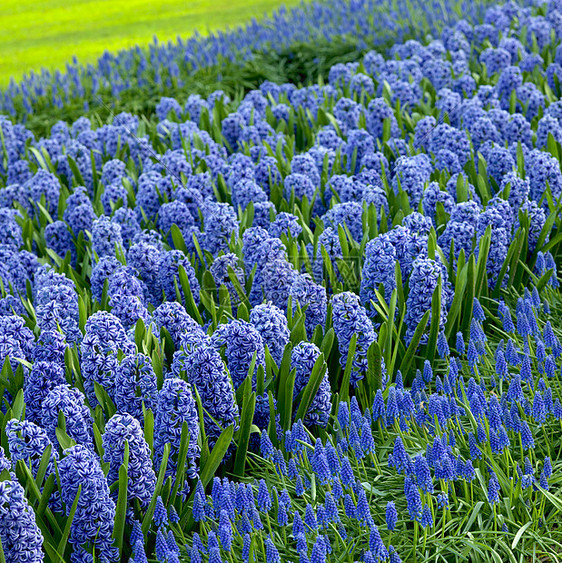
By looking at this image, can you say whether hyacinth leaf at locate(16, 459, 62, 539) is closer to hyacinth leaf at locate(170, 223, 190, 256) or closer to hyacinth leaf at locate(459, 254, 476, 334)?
hyacinth leaf at locate(170, 223, 190, 256)

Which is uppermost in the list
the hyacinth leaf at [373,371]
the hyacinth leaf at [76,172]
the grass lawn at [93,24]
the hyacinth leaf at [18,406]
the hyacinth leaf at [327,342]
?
the grass lawn at [93,24]

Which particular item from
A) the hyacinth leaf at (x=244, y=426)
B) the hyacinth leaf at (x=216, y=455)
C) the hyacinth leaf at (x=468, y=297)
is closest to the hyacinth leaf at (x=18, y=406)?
the hyacinth leaf at (x=216, y=455)

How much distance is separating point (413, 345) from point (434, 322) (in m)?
0.15

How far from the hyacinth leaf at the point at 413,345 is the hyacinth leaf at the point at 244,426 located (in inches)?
29.6

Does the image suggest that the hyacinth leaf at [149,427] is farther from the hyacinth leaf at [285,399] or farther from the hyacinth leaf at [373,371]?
the hyacinth leaf at [373,371]

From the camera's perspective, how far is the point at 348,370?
2809 millimetres

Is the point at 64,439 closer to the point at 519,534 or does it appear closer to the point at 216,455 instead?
the point at 216,455

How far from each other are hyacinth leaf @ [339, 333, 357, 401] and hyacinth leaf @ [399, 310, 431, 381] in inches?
11.6

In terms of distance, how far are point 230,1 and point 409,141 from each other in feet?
46.4

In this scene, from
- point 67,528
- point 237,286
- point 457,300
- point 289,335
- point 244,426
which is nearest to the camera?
point 67,528

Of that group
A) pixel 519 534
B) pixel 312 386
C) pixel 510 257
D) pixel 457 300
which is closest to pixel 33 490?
pixel 312 386

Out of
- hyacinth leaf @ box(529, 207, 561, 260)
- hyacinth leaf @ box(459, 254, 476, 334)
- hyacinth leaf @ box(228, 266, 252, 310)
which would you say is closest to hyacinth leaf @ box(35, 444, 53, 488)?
hyacinth leaf @ box(228, 266, 252, 310)

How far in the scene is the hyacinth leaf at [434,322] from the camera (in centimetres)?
301

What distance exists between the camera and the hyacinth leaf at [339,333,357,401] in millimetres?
2775
